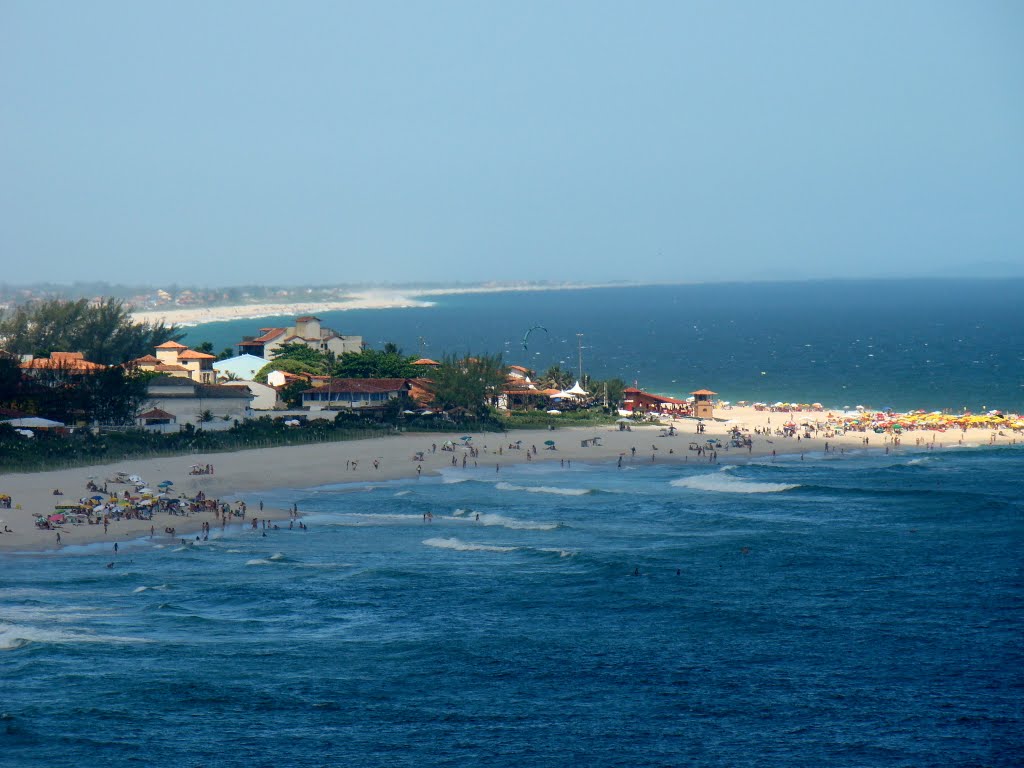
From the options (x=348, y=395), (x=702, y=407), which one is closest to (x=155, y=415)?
(x=348, y=395)

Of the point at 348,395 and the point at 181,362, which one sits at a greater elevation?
the point at 181,362

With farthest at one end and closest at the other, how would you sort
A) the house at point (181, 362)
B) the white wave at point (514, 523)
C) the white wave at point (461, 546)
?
1. the house at point (181, 362)
2. the white wave at point (514, 523)
3. the white wave at point (461, 546)

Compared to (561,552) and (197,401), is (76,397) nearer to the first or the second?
(197,401)

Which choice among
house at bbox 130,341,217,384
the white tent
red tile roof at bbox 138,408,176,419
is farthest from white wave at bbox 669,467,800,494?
house at bbox 130,341,217,384

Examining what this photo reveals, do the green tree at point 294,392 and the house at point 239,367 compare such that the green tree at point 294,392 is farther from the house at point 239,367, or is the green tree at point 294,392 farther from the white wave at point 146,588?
the white wave at point 146,588

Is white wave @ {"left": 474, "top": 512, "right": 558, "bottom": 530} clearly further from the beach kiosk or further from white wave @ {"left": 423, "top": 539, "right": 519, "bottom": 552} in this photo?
the beach kiosk

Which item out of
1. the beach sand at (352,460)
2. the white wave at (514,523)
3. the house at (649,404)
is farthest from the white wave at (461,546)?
the house at (649,404)

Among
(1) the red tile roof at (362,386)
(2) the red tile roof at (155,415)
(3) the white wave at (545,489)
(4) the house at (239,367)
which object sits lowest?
(3) the white wave at (545,489)
